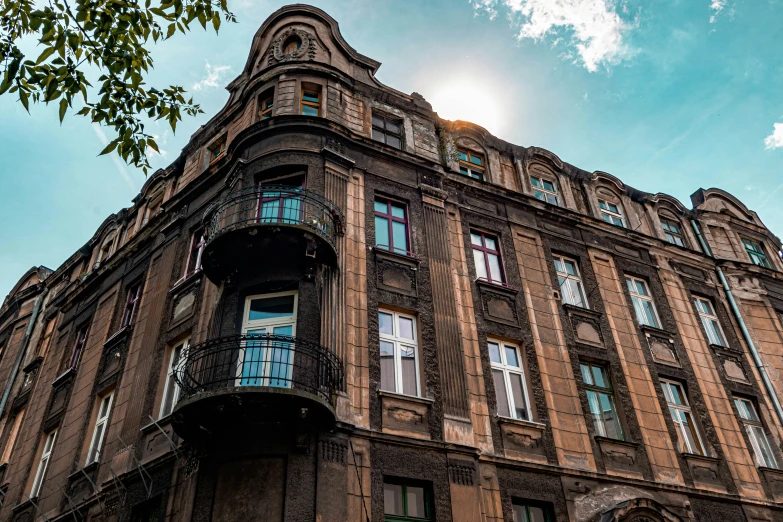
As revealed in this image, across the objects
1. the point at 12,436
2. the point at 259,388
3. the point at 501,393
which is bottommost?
the point at 259,388

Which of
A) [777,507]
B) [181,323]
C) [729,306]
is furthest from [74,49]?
[729,306]

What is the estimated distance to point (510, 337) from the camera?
15.2 metres

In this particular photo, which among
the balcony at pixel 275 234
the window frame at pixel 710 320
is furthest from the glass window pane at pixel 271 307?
the window frame at pixel 710 320

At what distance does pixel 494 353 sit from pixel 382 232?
376 centimetres

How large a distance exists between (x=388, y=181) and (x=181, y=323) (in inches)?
233

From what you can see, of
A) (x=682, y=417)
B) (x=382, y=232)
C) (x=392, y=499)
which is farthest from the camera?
(x=682, y=417)

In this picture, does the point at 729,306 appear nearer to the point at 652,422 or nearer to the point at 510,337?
the point at 652,422

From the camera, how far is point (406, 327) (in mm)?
13984

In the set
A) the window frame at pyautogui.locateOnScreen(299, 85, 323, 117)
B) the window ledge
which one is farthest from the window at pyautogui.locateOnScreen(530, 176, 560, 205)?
the window frame at pyautogui.locateOnScreen(299, 85, 323, 117)

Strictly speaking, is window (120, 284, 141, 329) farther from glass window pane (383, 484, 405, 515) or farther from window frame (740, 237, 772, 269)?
window frame (740, 237, 772, 269)

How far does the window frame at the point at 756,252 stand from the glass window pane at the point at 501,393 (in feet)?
43.0

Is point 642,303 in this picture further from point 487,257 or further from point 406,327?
point 406,327

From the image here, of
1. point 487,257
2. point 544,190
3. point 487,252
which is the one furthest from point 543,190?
point 487,257

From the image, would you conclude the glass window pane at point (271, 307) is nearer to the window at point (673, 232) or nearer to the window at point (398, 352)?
the window at point (398, 352)
